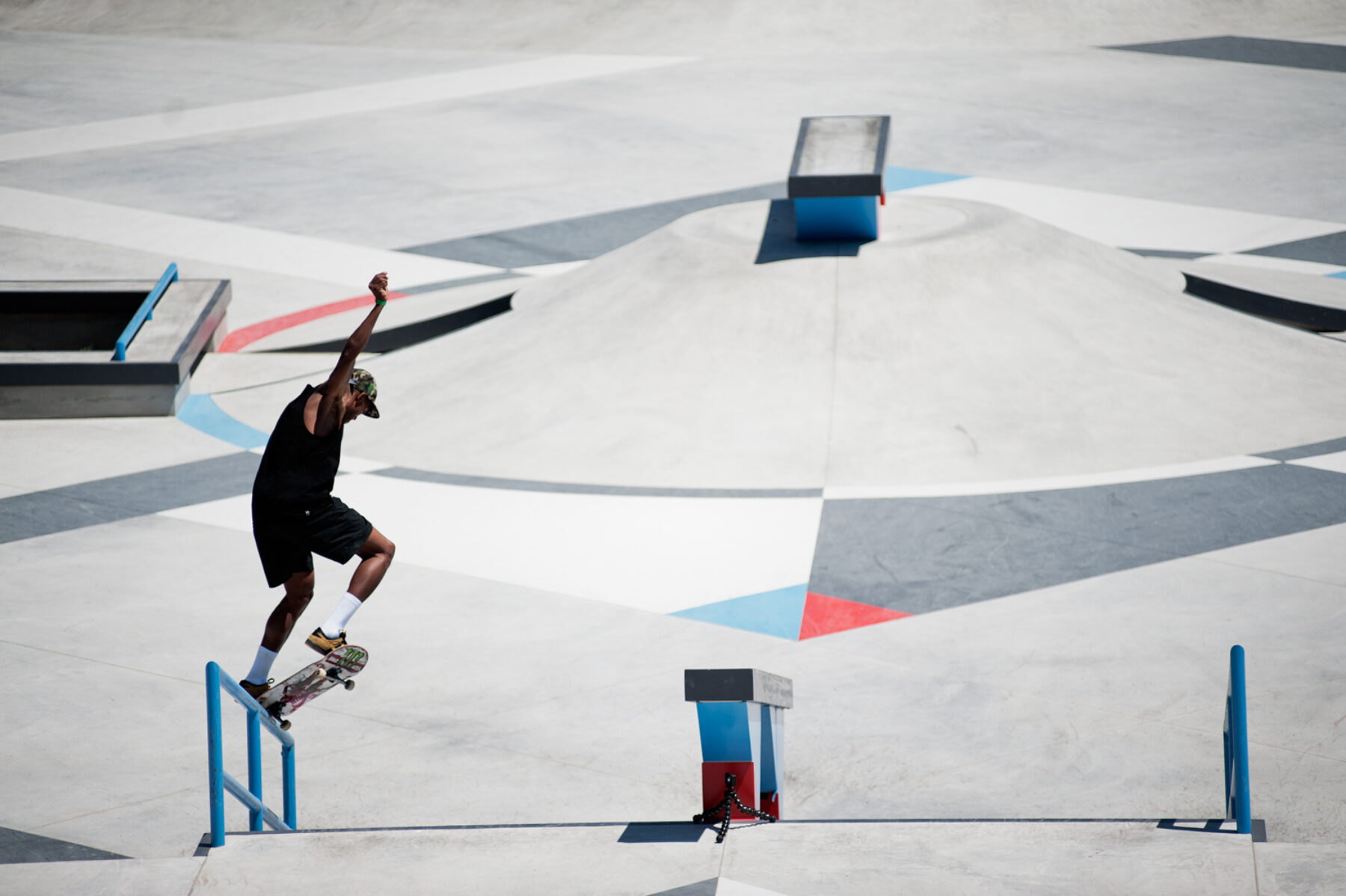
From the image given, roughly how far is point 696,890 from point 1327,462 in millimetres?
8882

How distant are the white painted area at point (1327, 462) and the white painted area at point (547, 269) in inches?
444

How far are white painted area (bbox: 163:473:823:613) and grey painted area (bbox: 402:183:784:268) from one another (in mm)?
9683

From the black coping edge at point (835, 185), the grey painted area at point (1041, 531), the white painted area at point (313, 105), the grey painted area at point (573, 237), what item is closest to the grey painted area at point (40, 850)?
the grey painted area at point (1041, 531)

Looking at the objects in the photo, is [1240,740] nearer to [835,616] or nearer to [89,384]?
[835,616]

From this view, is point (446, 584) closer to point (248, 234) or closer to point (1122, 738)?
point (1122, 738)

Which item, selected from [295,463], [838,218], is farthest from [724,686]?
[838,218]

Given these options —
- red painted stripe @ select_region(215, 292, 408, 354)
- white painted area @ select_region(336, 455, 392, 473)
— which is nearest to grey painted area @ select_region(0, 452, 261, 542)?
white painted area @ select_region(336, 455, 392, 473)

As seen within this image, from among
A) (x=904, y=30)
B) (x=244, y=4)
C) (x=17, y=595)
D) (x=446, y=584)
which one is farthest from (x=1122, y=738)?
(x=244, y=4)

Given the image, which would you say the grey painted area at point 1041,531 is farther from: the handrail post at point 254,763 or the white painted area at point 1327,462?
the handrail post at point 254,763

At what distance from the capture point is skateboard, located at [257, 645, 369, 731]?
270 inches

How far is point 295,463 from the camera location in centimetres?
673

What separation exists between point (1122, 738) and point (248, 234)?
19.2m

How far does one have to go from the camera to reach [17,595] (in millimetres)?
9844

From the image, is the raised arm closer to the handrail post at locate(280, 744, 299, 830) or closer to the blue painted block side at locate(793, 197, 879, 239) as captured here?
the handrail post at locate(280, 744, 299, 830)
